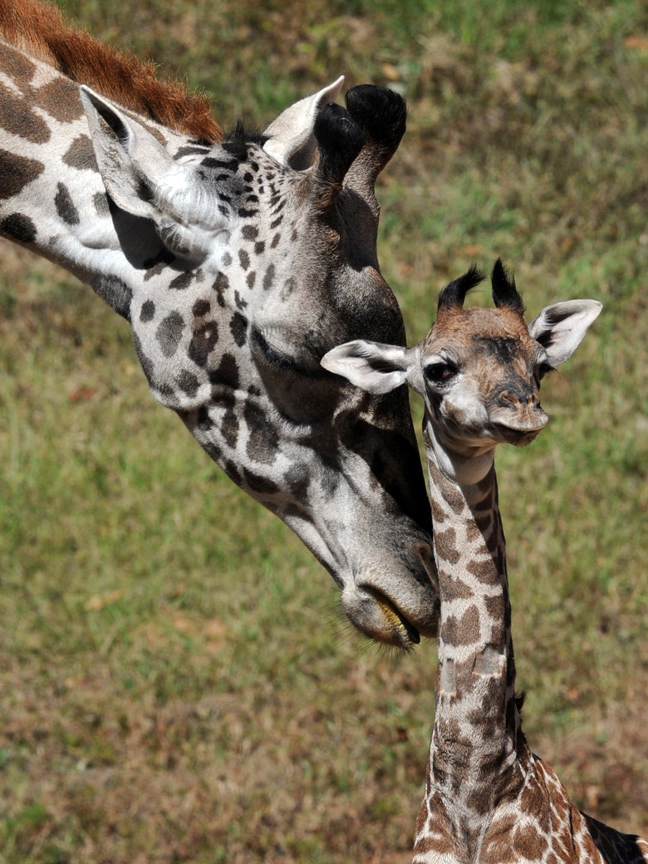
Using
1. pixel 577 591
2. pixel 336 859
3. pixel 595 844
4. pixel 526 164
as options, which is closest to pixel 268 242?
pixel 595 844

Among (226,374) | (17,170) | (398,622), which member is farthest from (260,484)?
(17,170)

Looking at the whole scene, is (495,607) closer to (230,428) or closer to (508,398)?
(508,398)

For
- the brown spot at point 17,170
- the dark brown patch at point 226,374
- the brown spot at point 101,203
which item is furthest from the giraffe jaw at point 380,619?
the brown spot at point 17,170

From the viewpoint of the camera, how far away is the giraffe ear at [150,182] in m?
3.54

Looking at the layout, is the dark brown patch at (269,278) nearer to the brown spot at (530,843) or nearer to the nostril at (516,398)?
the nostril at (516,398)

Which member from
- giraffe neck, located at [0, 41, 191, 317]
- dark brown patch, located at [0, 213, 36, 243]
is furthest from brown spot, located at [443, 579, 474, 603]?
dark brown patch, located at [0, 213, 36, 243]

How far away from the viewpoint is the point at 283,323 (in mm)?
3518

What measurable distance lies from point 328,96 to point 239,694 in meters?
3.31

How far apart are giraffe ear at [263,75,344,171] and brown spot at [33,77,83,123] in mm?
634

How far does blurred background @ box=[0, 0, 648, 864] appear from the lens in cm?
574

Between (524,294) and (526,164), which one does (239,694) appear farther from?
(526,164)

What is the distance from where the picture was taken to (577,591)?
21.1 ft

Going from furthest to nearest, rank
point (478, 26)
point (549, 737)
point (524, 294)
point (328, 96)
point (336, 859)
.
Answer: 1. point (478, 26)
2. point (524, 294)
3. point (549, 737)
4. point (336, 859)
5. point (328, 96)

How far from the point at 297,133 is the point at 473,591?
1769 mm
